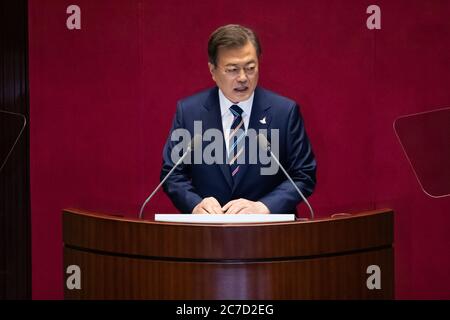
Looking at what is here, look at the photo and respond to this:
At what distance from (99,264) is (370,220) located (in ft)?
3.81

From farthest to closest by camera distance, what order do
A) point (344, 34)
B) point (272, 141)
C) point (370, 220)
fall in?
point (344, 34) < point (272, 141) < point (370, 220)

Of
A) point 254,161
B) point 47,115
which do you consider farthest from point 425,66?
point 47,115

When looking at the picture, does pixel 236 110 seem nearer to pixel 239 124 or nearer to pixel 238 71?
pixel 239 124

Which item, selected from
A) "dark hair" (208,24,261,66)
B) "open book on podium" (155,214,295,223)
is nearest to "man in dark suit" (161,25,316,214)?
"dark hair" (208,24,261,66)

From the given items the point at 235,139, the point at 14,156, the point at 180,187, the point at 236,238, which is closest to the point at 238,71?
the point at 235,139

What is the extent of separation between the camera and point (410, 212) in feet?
15.5

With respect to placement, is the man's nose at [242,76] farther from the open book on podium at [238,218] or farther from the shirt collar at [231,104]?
the open book on podium at [238,218]

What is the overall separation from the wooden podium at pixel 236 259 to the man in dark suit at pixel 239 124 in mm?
951

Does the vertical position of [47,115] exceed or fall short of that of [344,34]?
it falls short

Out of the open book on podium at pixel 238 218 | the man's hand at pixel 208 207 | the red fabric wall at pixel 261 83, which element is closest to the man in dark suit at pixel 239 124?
the red fabric wall at pixel 261 83

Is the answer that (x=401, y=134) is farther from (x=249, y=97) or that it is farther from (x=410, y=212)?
(x=249, y=97)

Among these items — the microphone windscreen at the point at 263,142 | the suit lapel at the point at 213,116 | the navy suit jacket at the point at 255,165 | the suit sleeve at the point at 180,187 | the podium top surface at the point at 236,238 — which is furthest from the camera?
the suit lapel at the point at 213,116

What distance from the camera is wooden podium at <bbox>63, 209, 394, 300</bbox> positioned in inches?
124

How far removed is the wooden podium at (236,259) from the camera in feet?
10.3
